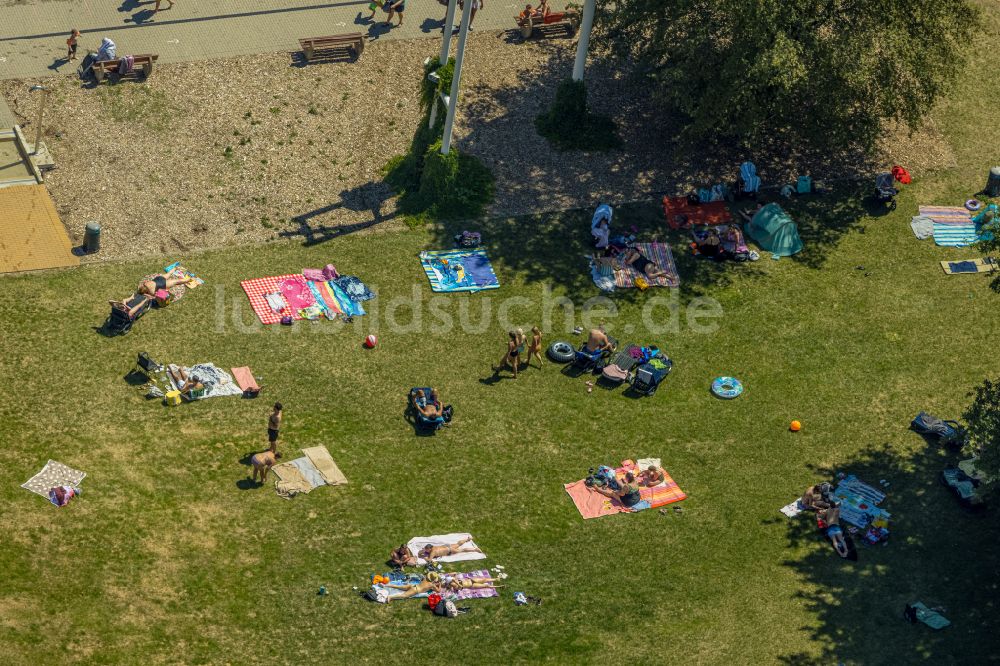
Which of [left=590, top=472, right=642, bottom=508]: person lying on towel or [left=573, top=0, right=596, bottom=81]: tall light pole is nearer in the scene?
[left=590, top=472, right=642, bottom=508]: person lying on towel

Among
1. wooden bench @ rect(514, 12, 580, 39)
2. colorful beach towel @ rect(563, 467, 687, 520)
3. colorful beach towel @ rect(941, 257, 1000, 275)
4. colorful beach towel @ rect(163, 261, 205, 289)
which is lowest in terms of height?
colorful beach towel @ rect(563, 467, 687, 520)

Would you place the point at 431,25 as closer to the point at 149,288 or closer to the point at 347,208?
the point at 347,208

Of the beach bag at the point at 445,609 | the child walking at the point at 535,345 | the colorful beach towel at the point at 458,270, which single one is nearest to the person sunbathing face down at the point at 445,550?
the beach bag at the point at 445,609

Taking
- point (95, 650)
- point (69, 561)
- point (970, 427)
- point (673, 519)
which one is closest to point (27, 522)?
point (69, 561)

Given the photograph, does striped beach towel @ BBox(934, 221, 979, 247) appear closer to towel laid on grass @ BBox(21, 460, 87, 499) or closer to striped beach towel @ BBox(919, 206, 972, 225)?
striped beach towel @ BBox(919, 206, 972, 225)

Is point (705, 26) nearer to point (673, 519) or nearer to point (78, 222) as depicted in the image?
point (673, 519)

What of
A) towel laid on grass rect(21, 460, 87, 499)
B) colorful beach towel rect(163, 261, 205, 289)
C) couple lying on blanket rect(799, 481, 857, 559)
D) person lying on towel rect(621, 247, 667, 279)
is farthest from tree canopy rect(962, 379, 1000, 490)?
towel laid on grass rect(21, 460, 87, 499)
